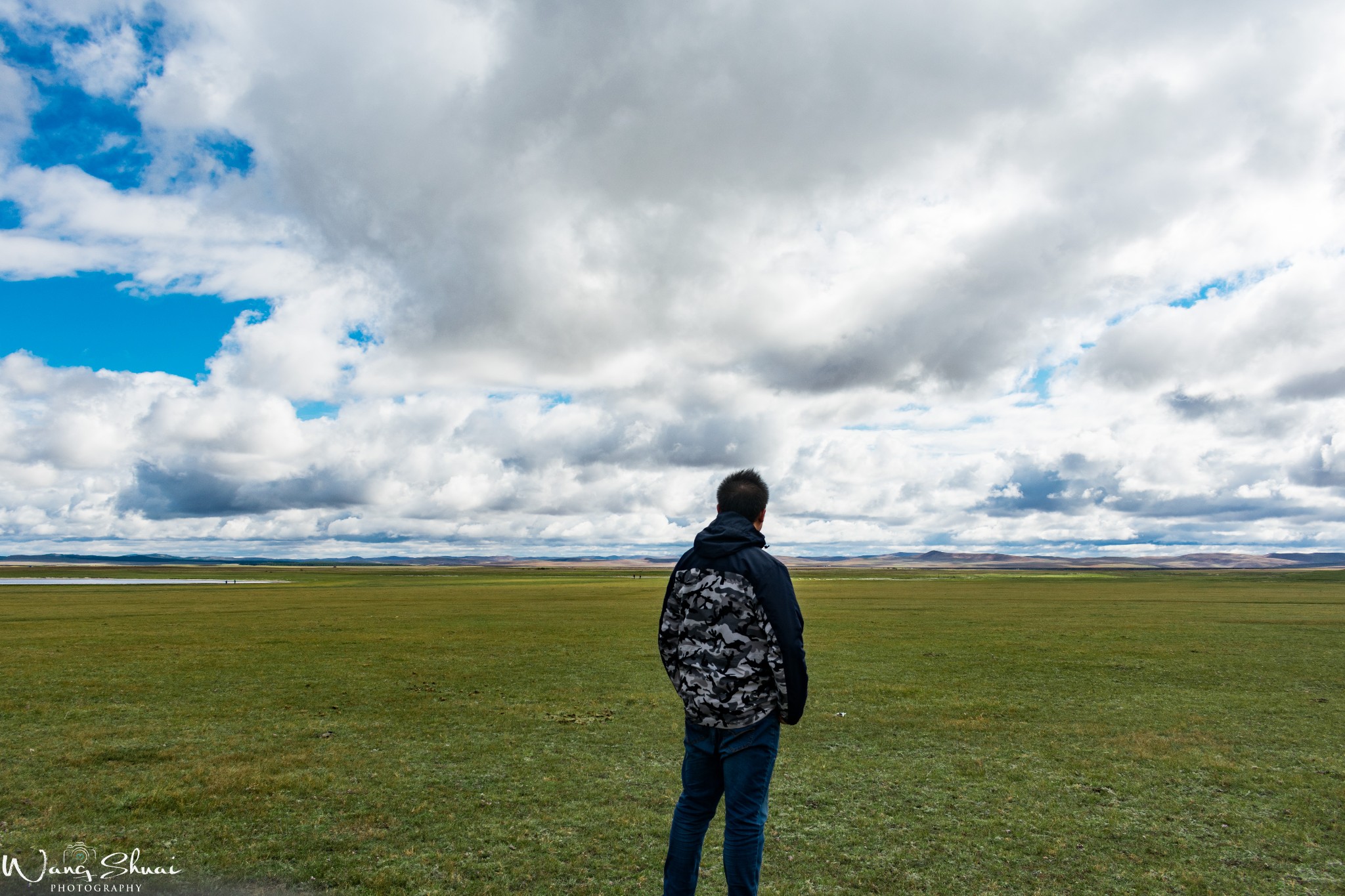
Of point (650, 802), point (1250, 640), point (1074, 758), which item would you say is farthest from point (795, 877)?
point (1250, 640)

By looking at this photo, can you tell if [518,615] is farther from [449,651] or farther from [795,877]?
[795,877]

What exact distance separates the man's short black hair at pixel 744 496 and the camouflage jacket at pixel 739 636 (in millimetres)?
266

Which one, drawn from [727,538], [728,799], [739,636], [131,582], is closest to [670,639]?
[739,636]

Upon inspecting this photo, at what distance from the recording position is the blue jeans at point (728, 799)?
4.74 meters

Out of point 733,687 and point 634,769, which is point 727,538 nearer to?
point 733,687

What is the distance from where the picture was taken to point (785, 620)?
186 inches

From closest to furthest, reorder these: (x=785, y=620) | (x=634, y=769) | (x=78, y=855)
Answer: (x=785, y=620) → (x=78, y=855) → (x=634, y=769)

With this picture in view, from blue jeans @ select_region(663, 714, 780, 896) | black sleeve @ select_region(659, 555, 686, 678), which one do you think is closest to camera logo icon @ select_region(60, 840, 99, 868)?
blue jeans @ select_region(663, 714, 780, 896)

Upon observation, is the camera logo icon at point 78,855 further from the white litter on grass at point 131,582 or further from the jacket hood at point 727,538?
the white litter on grass at point 131,582

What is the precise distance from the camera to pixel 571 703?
1438cm

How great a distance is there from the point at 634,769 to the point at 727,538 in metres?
6.21

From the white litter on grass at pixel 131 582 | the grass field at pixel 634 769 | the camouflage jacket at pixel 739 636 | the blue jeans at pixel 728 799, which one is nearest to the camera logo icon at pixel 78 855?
the grass field at pixel 634 769

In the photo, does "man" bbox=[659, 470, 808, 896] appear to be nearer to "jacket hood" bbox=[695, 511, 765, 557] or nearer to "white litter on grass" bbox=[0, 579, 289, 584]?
"jacket hood" bbox=[695, 511, 765, 557]

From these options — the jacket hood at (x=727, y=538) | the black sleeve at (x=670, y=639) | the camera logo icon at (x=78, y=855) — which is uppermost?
the jacket hood at (x=727, y=538)
